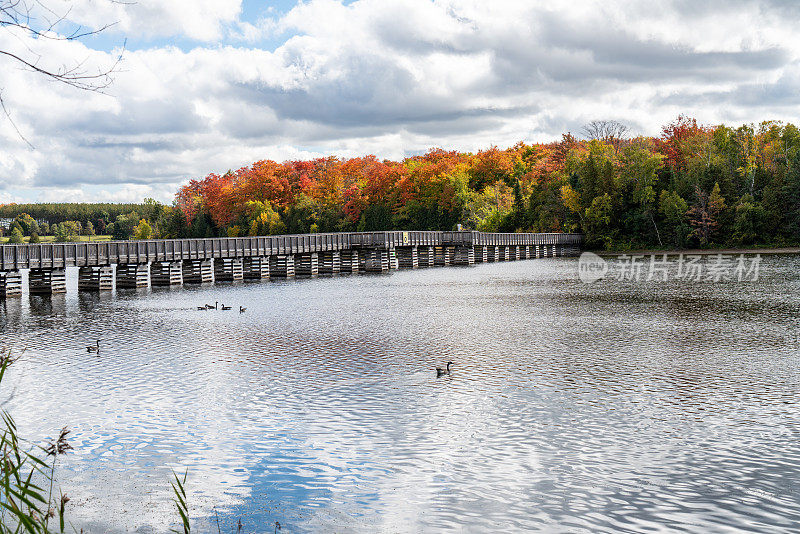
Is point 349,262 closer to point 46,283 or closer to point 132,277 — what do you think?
point 132,277

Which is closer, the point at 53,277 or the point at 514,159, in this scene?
the point at 53,277

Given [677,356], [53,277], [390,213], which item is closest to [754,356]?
[677,356]

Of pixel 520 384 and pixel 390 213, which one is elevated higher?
pixel 390 213

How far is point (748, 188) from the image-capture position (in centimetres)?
8800

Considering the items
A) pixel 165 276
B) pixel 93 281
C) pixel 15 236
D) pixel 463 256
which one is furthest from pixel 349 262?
pixel 15 236

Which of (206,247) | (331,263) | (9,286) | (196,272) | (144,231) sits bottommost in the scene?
(9,286)

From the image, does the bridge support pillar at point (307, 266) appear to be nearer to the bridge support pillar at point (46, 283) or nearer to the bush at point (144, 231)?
the bridge support pillar at point (46, 283)

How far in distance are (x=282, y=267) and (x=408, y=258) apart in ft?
59.4

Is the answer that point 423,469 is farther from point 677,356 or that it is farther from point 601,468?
point 677,356

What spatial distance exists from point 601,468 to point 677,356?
36.6 feet

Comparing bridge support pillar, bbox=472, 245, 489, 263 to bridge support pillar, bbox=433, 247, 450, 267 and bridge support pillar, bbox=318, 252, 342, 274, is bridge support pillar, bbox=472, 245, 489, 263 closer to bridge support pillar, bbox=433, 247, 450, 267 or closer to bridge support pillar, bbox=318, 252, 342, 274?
bridge support pillar, bbox=433, 247, 450, 267

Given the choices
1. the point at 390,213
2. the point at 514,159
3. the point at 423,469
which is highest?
the point at 514,159

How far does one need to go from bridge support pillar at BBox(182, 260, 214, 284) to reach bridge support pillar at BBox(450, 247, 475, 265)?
34.1 metres

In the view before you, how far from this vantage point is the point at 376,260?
72.4 metres
